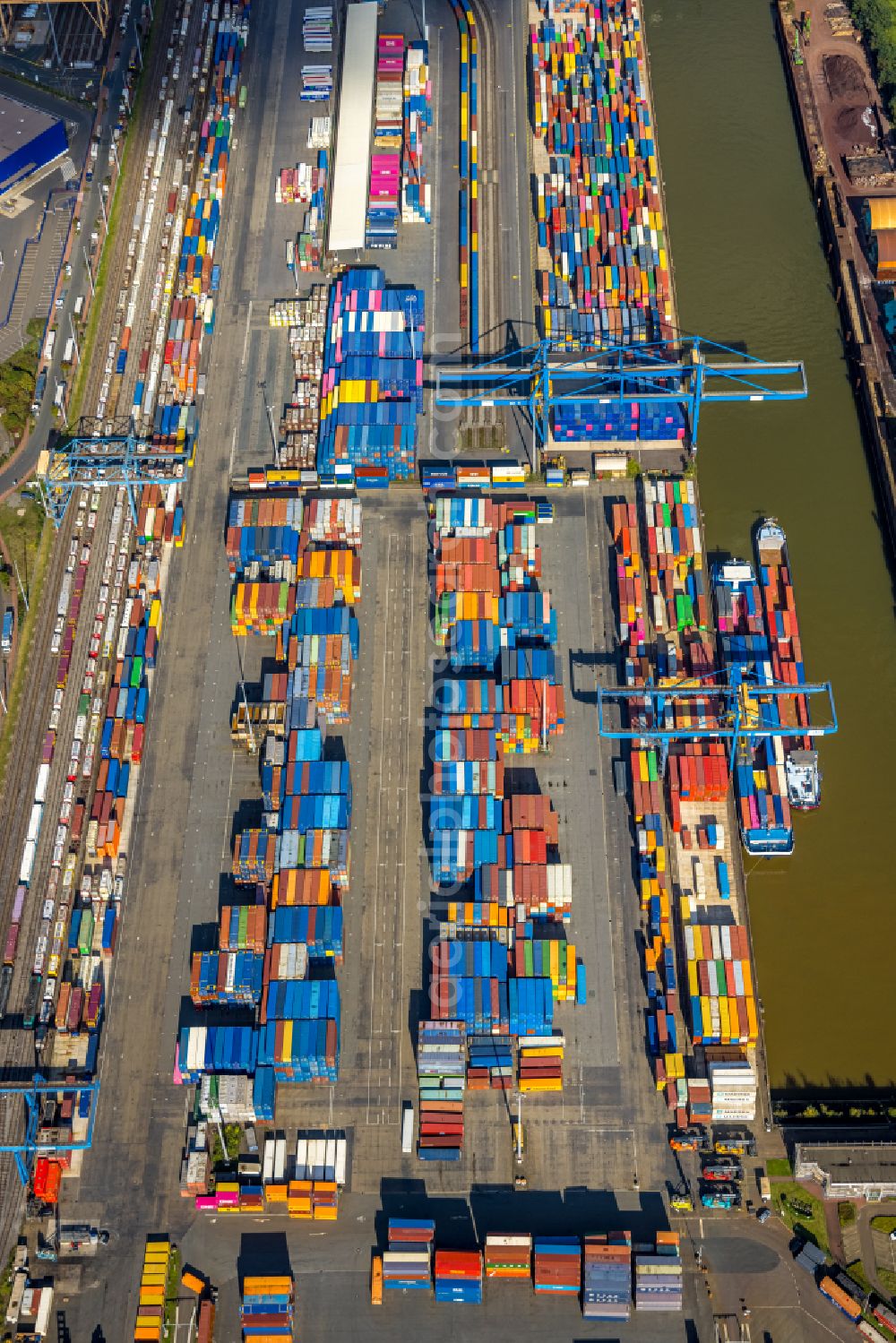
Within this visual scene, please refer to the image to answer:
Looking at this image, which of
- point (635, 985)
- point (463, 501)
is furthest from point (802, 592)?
point (635, 985)

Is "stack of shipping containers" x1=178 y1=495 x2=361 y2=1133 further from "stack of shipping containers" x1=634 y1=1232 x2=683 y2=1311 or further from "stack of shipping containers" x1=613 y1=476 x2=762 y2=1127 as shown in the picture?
"stack of shipping containers" x1=634 y1=1232 x2=683 y2=1311

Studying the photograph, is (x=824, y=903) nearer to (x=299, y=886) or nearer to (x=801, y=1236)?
(x=801, y=1236)

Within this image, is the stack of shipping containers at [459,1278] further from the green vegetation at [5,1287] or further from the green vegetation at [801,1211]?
the green vegetation at [5,1287]

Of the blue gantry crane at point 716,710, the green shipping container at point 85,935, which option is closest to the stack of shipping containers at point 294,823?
the green shipping container at point 85,935

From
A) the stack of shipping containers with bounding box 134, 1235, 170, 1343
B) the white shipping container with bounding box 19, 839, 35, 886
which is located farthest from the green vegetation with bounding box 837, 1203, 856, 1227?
the white shipping container with bounding box 19, 839, 35, 886

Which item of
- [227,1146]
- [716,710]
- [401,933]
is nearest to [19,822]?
[227,1146]

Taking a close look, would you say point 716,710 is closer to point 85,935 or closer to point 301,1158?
point 301,1158
